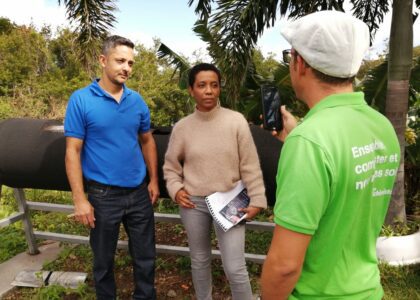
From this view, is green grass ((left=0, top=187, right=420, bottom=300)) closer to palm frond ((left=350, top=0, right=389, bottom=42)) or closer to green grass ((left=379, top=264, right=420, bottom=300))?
green grass ((left=379, top=264, right=420, bottom=300))

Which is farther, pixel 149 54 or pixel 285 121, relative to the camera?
pixel 149 54

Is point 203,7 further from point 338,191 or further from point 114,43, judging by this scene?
point 338,191

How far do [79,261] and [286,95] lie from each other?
316 centimetres

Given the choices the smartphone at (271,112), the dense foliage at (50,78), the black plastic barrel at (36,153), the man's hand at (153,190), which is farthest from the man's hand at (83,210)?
the dense foliage at (50,78)

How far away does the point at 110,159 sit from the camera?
2.38 m

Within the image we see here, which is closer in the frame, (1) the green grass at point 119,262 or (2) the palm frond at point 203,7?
(1) the green grass at point 119,262

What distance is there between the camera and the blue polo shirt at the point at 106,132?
2.28 metres

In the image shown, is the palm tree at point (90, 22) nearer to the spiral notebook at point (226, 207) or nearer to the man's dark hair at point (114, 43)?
the man's dark hair at point (114, 43)

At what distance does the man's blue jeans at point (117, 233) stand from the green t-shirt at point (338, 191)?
1600 millimetres

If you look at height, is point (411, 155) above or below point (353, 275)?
below

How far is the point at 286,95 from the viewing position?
16.4 feet

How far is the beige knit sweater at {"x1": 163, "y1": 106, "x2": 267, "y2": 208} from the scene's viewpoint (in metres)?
2.29

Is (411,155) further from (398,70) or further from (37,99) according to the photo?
(37,99)

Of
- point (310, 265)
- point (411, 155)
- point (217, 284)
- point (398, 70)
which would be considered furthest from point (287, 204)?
point (411, 155)
